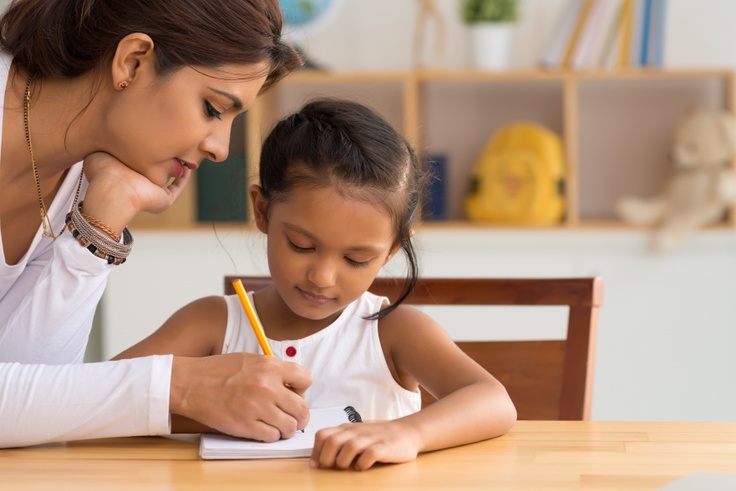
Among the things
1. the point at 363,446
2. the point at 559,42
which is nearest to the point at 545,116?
the point at 559,42

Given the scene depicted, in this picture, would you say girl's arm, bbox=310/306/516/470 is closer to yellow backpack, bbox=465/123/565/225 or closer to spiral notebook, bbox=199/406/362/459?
spiral notebook, bbox=199/406/362/459

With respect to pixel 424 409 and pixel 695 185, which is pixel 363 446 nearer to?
pixel 424 409

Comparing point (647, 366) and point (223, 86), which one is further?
point (647, 366)

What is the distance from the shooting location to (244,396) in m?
0.95

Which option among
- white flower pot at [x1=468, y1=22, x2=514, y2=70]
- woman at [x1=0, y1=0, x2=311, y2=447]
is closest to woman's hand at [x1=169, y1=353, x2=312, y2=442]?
woman at [x1=0, y1=0, x2=311, y2=447]

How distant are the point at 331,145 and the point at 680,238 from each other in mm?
2046

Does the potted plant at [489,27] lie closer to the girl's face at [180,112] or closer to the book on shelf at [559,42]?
the book on shelf at [559,42]

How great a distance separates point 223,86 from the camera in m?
1.19

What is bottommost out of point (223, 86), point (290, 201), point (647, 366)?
point (647, 366)

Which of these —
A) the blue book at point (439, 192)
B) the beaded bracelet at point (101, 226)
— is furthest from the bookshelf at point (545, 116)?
the beaded bracelet at point (101, 226)

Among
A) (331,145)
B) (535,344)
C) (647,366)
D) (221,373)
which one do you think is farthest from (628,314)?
(221,373)

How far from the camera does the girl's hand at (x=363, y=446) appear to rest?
33.7 inches

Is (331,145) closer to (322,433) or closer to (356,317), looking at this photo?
(356,317)

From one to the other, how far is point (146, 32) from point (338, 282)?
388 mm
